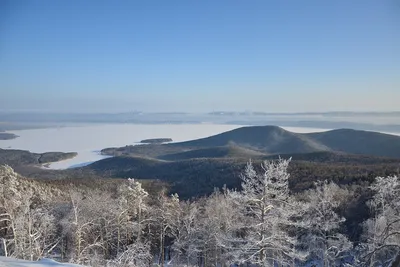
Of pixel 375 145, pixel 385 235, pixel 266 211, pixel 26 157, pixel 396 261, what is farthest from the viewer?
pixel 375 145

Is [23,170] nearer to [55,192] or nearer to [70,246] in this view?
[55,192]

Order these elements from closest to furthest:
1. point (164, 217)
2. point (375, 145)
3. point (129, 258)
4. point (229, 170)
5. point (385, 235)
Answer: point (385, 235) → point (129, 258) → point (164, 217) → point (229, 170) → point (375, 145)

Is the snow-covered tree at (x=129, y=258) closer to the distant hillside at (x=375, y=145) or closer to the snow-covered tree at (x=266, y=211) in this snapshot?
the snow-covered tree at (x=266, y=211)

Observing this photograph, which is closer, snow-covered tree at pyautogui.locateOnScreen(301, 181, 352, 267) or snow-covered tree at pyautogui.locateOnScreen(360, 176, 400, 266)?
snow-covered tree at pyautogui.locateOnScreen(360, 176, 400, 266)

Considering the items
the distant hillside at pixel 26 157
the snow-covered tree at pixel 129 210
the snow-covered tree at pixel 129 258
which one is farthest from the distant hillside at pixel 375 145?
the distant hillside at pixel 26 157

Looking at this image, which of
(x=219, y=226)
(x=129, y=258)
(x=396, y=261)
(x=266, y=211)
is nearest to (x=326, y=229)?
(x=266, y=211)

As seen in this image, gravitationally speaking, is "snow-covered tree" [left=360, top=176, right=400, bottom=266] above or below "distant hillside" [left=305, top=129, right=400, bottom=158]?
above

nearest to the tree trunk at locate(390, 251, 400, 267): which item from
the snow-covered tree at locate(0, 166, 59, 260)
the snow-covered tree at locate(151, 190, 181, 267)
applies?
the snow-covered tree at locate(0, 166, 59, 260)

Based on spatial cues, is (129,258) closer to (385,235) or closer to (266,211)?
(266,211)

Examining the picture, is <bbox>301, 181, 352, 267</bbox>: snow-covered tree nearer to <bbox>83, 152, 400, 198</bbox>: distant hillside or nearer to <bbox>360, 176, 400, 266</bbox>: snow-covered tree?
<bbox>360, 176, 400, 266</bbox>: snow-covered tree
